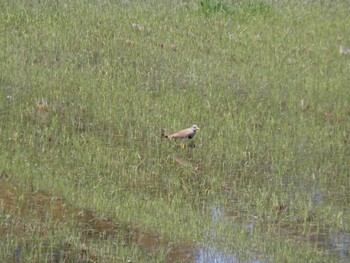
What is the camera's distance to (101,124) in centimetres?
1215

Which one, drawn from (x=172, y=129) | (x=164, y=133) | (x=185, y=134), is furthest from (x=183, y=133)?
(x=172, y=129)

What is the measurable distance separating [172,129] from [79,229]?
3653 millimetres

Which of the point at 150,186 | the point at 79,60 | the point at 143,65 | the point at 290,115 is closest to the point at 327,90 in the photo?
the point at 290,115

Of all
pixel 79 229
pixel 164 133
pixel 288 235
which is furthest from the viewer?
pixel 164 133

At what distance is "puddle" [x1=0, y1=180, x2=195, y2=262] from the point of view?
8.23 meters

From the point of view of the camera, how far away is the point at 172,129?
12.2 metres

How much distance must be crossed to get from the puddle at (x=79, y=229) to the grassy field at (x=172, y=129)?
0.07 feet

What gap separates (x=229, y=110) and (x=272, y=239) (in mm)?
4269

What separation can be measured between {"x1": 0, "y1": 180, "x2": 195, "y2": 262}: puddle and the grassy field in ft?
0.07

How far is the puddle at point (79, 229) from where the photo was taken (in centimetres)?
823

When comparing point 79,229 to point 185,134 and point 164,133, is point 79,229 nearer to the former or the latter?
point 185,134

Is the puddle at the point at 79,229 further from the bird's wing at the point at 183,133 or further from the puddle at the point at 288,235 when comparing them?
the bird's wing at the point at 183,133

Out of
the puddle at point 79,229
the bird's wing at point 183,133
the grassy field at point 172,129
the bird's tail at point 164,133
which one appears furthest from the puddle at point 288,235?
the bird's tail at point 164,133

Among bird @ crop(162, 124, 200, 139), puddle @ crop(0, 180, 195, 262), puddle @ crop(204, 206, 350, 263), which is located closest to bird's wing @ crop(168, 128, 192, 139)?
bird @ crop(162, 124, 200, 139)
